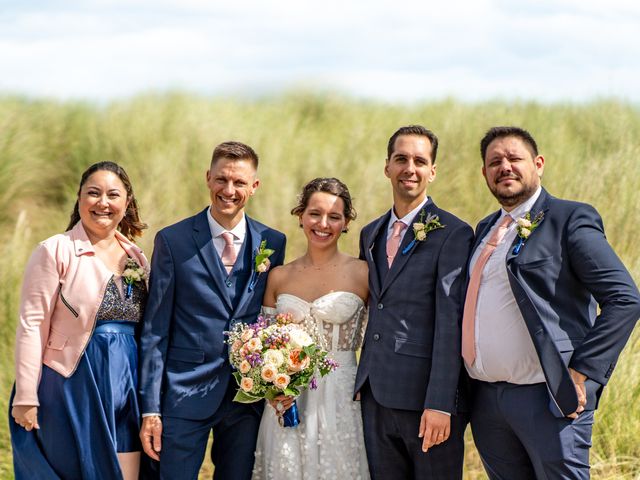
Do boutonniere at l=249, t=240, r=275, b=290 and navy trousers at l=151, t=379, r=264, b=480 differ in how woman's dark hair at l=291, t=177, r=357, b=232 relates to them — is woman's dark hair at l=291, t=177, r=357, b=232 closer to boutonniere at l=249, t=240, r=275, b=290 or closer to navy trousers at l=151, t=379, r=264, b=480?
boutonniere at l=249, t=240, r=275, b=290

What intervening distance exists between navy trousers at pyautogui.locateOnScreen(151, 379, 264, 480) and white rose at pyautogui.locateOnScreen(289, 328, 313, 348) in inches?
20.9

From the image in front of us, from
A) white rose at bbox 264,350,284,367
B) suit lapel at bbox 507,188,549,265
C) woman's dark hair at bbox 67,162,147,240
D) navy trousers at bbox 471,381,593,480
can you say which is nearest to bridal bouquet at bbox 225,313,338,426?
white rose at bbox 264,350,284,367

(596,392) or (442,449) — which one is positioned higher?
(596,392)

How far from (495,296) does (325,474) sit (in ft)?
4.40

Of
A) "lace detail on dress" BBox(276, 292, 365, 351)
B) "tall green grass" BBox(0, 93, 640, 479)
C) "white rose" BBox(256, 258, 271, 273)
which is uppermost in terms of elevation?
"tall green grass" BBox(0, 93, 640, 479)

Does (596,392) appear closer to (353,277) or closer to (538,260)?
(538,260)

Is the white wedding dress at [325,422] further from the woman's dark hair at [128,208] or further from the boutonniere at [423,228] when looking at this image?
the woman's dark hair at [128,208]

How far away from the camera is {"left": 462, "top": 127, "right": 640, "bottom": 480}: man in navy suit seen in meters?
3.69

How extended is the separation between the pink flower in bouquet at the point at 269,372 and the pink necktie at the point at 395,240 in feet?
2.87

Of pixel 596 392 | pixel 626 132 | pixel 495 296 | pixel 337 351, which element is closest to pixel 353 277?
pixel 337 351

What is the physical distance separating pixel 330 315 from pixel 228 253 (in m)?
0.67

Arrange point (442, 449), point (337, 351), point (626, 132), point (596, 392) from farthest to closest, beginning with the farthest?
point (626, 132), point (337, 351), point (442, 449), point (596, 392)

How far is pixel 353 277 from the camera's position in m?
4.49

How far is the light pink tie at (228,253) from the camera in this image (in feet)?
14.6
